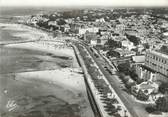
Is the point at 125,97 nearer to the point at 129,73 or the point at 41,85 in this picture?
the point at 129,73

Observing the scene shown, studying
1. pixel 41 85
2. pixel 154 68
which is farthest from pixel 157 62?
pixel 41 85

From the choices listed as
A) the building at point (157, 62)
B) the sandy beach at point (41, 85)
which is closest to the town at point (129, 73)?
the building at point (157, 62)

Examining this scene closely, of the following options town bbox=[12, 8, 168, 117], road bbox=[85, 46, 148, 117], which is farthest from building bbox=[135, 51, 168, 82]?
road bbox=[85, 46, 148, 117]

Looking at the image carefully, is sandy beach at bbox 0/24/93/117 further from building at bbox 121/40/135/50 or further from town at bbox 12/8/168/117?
building at bbox 121/40/135/50

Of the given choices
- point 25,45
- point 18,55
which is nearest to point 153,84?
point 18,55

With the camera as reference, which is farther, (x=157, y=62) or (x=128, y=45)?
(x=128, y=45)

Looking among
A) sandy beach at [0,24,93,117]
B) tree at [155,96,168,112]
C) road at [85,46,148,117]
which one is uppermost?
tree at [155,96,168,112]
